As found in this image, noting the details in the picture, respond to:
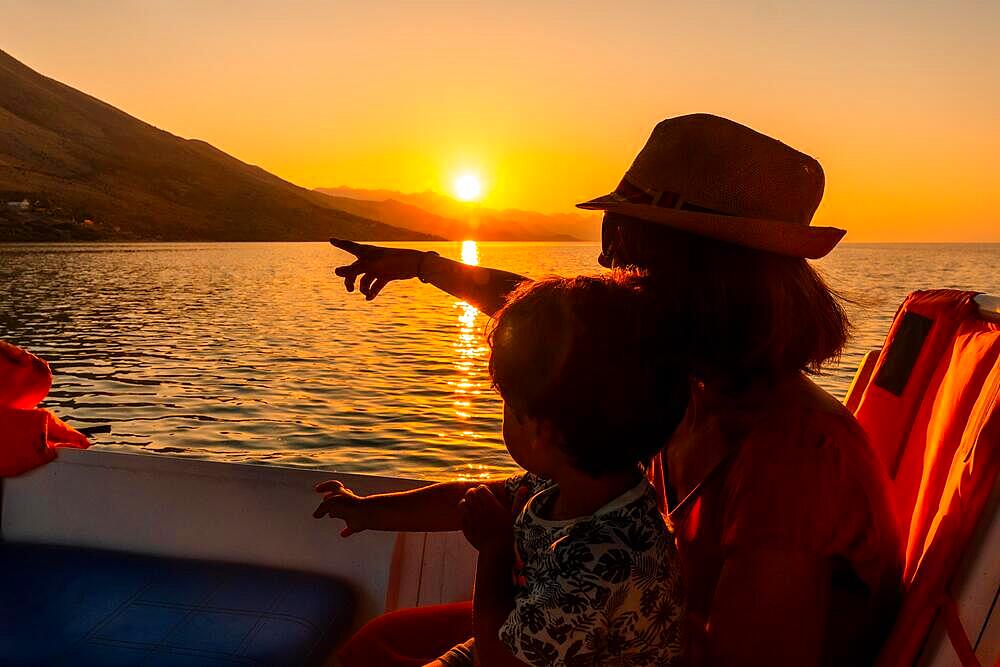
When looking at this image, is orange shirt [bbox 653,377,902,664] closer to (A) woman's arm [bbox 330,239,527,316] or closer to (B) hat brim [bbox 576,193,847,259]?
(B) hat brim [bbox 576,193,847,259]

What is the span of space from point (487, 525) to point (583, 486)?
17 cm

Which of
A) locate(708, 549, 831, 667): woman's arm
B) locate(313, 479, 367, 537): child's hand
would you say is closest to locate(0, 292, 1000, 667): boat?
locate(313, 479, 367, 537): child's hand

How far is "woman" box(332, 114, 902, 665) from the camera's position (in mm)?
1226

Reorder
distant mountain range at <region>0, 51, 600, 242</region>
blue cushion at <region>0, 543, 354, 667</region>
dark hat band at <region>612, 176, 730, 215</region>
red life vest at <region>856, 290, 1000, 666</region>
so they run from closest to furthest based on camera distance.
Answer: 1. red life vest at <region>856, 290, 1000, 666</region>
2. dark hat band at <region>612, 176, 730, 215</region>
3. blue cushion at <region>0, 543, 354, 667</region>
4. distant mountain range at <region>0, 51, 600, 242</region>

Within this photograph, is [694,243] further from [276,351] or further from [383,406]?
[276,351]

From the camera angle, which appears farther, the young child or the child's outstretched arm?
the child's outstretched arm

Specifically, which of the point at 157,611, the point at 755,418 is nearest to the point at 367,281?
the point at 157,611

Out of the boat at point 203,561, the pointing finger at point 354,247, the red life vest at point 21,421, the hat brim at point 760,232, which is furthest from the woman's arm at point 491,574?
the red life vest at point 21,421

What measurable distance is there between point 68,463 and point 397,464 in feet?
26.4

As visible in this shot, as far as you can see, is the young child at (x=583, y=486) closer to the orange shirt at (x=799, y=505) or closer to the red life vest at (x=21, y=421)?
the orange shirt at (x=799, y=505)

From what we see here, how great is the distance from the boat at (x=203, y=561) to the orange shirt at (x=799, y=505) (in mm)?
488

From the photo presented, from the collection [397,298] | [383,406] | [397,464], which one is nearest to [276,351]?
[383,406]

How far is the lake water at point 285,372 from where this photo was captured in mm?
11695

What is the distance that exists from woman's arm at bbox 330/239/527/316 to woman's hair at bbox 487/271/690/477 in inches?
39.3
